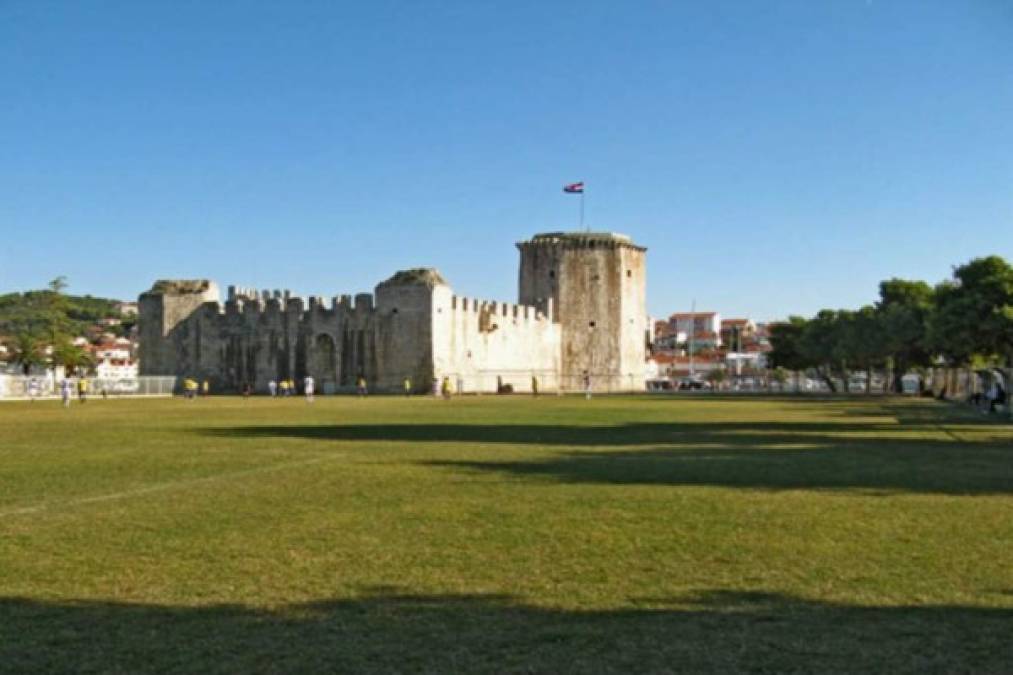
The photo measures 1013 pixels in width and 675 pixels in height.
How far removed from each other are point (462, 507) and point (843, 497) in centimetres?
387

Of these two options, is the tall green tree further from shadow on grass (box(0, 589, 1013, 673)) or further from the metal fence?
shadow on grass (box(0, 589, 1013, 673))

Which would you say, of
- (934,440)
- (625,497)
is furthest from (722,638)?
(934,440)

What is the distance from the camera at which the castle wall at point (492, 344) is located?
54906 mm

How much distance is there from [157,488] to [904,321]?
52988 mm

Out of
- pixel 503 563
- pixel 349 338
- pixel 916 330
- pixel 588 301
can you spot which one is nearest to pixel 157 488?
pixel 503 563

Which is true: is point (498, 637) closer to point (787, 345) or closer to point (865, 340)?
point (865, 340)

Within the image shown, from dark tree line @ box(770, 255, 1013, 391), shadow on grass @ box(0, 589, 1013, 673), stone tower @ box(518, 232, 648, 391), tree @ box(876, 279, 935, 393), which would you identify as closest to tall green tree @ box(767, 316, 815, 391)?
dark tree line @ box(770, 255, 1013, 391)

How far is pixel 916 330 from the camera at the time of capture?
190 ft

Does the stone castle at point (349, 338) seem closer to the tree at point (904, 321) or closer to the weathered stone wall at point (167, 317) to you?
the weathered stone wall at point (167, 317)

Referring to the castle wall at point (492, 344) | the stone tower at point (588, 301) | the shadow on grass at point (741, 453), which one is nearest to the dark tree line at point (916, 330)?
the shadow on grass at point (741, 453)

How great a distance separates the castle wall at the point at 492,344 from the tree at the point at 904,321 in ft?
64.6

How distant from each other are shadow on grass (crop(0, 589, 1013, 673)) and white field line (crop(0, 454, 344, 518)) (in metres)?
3.87

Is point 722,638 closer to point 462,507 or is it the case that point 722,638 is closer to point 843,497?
point 462,507

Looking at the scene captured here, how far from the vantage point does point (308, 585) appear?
6.78 meters
